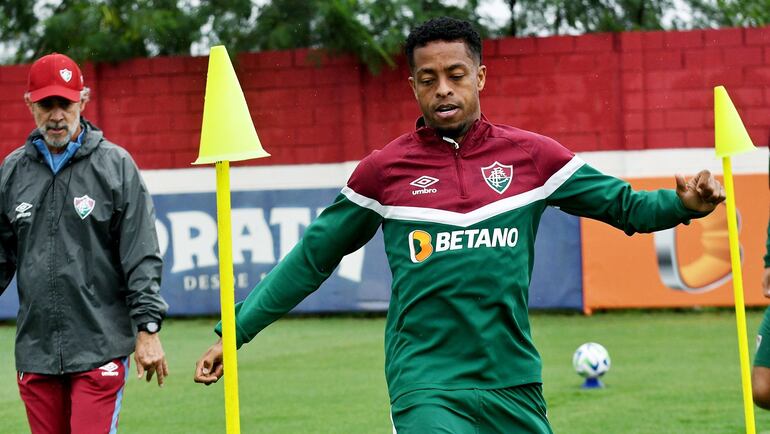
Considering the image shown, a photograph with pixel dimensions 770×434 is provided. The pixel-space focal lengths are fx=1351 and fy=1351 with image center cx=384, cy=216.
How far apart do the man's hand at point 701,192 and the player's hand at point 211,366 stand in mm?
1640

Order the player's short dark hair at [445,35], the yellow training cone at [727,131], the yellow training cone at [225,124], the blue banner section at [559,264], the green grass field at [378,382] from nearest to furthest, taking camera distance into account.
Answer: the yellow training cone at [225,124] → the player's short dark hair at [445,35] → the yellow training cone at [727,131] → the green grass field at [378,382] → the blue banner section at [559,264]

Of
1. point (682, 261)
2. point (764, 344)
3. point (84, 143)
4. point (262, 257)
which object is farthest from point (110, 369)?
point (682, 261)

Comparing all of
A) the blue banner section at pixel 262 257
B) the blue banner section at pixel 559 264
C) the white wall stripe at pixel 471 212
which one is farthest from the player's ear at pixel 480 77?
the blue banner section at pixel 262 257

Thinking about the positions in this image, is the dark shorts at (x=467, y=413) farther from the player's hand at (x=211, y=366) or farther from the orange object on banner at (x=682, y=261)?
the orange object on banner at (x=682, y=261)

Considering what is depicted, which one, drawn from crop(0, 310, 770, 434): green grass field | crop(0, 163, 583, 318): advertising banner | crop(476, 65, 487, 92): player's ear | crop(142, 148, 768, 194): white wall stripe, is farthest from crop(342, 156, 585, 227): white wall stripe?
crop(142, 148, 768, 194): white wall stripe

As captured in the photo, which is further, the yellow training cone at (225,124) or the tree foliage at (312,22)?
the tree foliage at (312,22)

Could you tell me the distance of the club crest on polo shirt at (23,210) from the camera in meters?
5.80

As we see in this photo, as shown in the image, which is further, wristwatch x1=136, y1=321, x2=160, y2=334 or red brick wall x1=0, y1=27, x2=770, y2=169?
red brick wall x1=0, y1=27, x2=770, y2=169

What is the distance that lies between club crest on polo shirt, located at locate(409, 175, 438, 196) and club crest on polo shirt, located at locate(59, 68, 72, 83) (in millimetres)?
1902

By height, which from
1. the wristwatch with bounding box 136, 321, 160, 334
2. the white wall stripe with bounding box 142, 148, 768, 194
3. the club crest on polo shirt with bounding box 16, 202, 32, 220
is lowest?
the wristwatch with bounding box 136, 321, 160, 334

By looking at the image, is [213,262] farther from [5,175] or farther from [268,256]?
[5,175]

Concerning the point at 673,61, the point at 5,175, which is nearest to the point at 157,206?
the point at 673,61

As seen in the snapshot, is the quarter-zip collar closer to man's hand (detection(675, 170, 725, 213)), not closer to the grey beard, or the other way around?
man's hand (detection(675, 170, 725, 213))

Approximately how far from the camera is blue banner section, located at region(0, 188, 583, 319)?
16328mm
